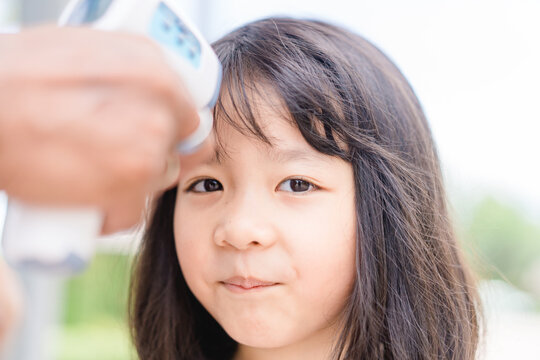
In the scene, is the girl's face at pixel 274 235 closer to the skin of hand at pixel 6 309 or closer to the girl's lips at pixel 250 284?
the girl's lips at pixel 250 284

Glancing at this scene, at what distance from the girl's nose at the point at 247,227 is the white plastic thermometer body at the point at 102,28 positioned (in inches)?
7.1

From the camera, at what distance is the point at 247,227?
65cm

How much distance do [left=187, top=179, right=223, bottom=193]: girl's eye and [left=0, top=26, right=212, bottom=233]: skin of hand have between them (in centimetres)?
35

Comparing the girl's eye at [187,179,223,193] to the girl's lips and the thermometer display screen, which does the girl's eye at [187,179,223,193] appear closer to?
the girl's lips

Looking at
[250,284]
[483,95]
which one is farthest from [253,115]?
[483,95]

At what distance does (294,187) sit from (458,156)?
750mm

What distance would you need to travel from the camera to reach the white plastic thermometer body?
1.26ft

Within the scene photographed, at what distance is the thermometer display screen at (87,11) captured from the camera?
440mm

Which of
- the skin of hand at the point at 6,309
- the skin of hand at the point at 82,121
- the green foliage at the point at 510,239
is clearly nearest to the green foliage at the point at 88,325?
the green foliage at the point at 510,239

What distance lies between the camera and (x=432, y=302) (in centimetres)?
77

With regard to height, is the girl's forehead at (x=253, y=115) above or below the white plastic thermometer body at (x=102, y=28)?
below

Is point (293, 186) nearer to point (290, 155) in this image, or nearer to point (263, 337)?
point (290, 155)

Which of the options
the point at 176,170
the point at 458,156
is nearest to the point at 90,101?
the point at 176,170

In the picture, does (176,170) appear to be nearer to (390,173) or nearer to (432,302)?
(390,173)
